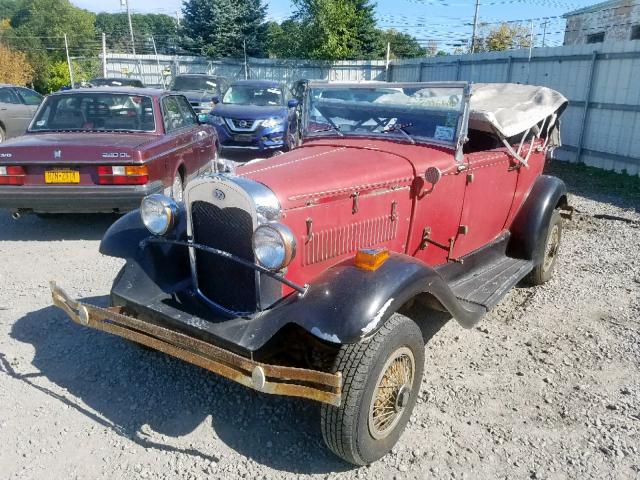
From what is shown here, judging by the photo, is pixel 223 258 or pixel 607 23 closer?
pixel 223 258

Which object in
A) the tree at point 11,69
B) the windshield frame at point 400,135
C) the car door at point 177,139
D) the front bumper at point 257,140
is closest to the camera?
the windshield frame at point 400,135

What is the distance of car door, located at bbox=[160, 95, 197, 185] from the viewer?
633 cm

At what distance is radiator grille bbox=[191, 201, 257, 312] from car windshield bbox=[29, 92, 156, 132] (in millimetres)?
3770

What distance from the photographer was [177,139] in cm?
655

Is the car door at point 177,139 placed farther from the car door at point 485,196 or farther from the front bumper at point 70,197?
the car door at point 485,196

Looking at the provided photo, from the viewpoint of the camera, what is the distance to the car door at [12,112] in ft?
38.5

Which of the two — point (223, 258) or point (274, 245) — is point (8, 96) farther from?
point (274, 245)

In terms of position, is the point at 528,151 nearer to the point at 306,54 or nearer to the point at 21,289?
the point at 21,289

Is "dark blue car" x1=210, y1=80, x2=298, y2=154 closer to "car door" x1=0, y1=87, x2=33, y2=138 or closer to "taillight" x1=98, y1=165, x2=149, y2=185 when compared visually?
"car door" x1=0, y1=87, x2=33, y2=138

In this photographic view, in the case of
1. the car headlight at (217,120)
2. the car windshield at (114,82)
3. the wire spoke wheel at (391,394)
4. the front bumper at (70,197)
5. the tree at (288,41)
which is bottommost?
the wire spoke wheel at (391,394)

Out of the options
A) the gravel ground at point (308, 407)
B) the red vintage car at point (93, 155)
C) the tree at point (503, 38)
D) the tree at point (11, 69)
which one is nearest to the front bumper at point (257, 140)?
the red vintage car at point (93, 155)

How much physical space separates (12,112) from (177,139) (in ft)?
25.0

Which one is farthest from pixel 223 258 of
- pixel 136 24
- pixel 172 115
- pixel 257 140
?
pixel 136 24

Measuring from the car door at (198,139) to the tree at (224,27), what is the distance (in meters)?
24.4
